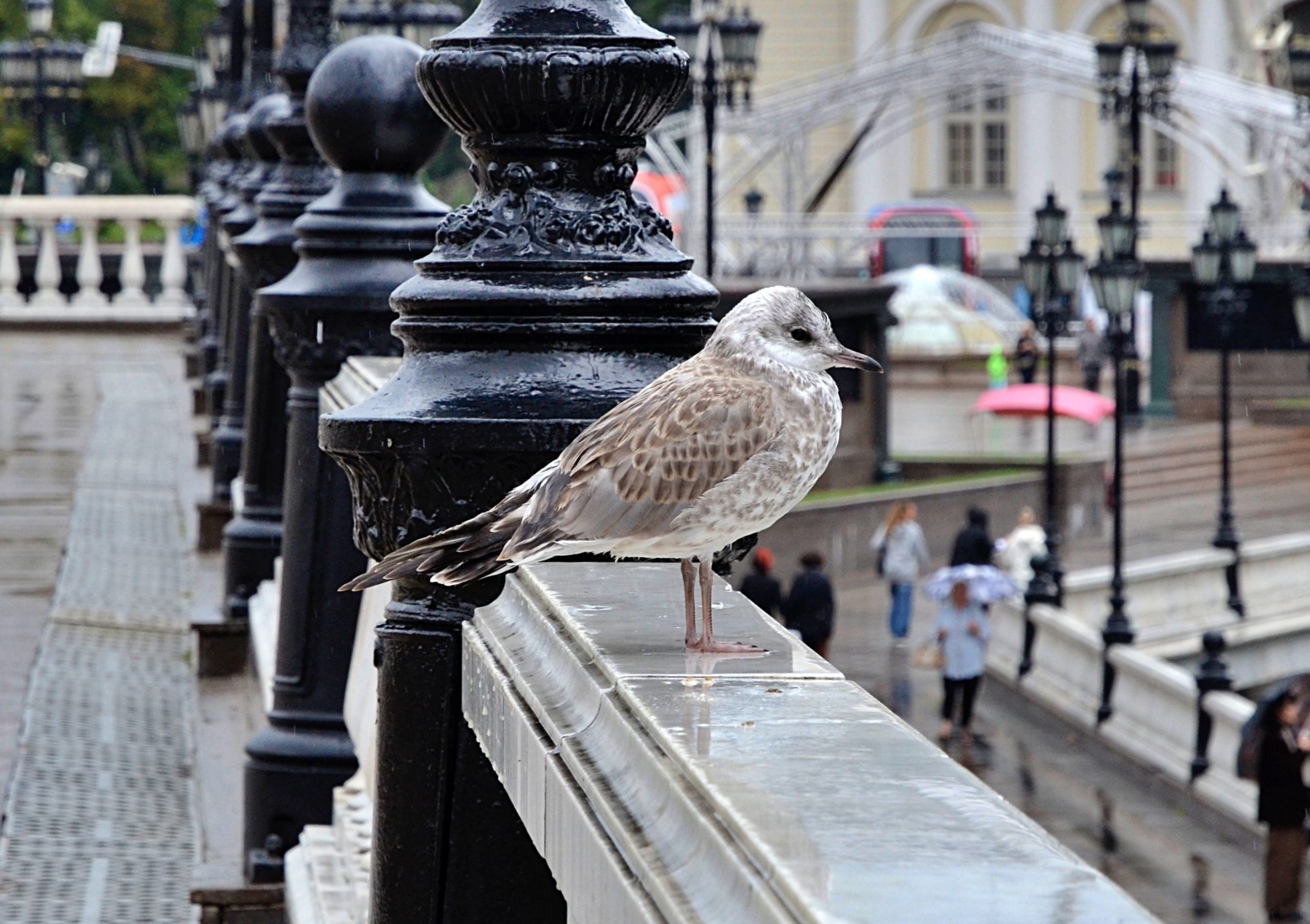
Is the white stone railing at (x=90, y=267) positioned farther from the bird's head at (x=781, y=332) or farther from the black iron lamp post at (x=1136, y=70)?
the bird's head at (x=781, y=332)

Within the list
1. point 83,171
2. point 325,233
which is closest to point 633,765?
point 325,233

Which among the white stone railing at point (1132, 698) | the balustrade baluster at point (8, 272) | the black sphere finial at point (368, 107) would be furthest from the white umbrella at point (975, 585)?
the black sphere finial at point (368, 107)

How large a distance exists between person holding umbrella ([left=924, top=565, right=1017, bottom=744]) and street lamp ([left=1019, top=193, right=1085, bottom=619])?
3104 millimetres

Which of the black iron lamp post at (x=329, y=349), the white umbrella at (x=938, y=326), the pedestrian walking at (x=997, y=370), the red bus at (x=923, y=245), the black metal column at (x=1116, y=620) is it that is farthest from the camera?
the red bus at (x=923, y=245)

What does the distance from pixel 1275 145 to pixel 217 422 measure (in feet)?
102

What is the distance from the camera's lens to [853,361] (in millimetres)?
3414

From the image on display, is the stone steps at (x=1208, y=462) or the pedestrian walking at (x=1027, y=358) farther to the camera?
the pedestrian walking at (x=1027, y=358)

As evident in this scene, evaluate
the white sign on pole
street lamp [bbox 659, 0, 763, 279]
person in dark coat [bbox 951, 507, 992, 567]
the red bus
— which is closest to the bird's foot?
street lamp [bbox 659, 0, 763, 279]

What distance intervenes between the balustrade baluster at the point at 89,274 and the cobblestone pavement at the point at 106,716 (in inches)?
582

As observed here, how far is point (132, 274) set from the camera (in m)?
30.4

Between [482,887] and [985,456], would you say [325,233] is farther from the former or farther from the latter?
[985,456]

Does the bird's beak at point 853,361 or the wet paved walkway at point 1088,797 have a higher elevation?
the bird's beak at point 853,361

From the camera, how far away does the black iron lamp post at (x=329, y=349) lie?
607 cm

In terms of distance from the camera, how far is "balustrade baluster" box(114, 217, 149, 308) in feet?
98.8
